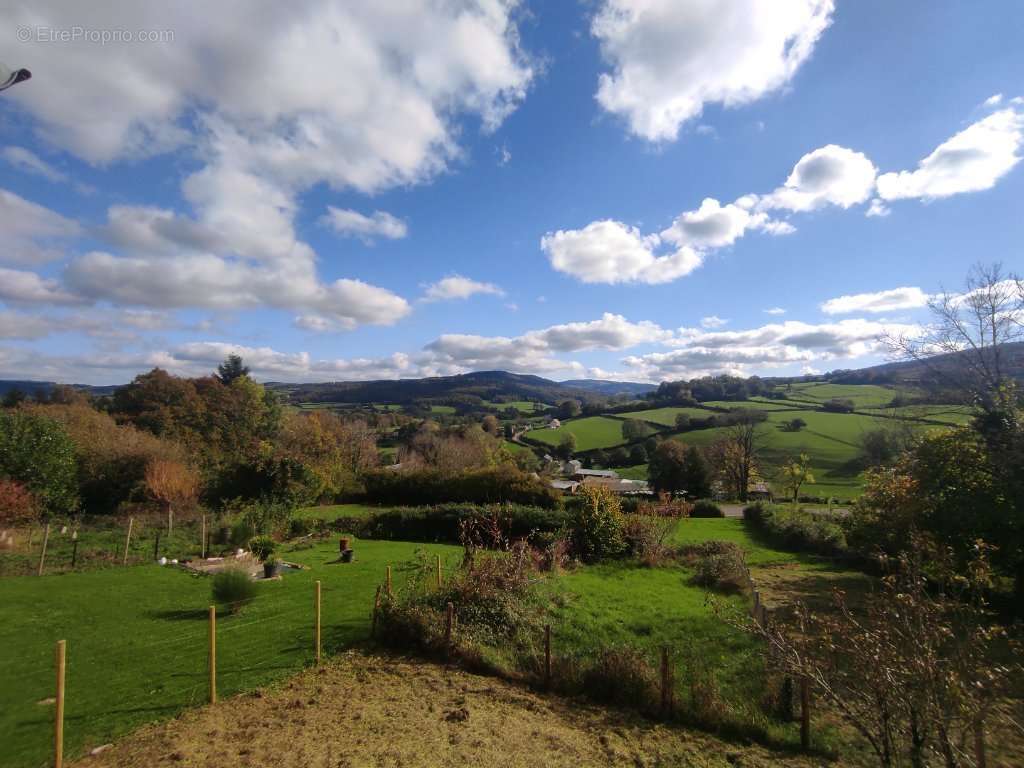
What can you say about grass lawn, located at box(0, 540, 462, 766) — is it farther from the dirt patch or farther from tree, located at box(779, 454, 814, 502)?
tree, located at box(779, 454, 814, 502)

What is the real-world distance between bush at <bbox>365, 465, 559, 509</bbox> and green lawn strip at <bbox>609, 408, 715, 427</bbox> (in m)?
45.9

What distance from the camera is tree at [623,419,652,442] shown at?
65.7 meters

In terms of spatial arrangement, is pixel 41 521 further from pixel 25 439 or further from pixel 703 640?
pixel 703 640

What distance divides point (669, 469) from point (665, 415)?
29.8m

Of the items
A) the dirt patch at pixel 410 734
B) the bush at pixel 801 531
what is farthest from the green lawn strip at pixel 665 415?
the dirt patch at pixel 410 734

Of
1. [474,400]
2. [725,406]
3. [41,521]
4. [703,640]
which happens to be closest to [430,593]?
Result: [703,640]

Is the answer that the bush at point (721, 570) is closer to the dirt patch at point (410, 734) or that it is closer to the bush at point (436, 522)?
the bush at point (436, 522)

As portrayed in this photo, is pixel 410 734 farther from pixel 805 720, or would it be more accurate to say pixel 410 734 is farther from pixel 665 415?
pixel 665 415

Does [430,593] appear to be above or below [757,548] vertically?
above

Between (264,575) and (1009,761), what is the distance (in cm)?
1575

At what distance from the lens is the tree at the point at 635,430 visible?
216 feet

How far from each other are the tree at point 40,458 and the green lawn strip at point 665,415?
61.8 meters

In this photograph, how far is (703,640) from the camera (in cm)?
940

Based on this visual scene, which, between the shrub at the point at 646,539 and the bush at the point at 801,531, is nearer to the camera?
the shrub at the point at 646,539
